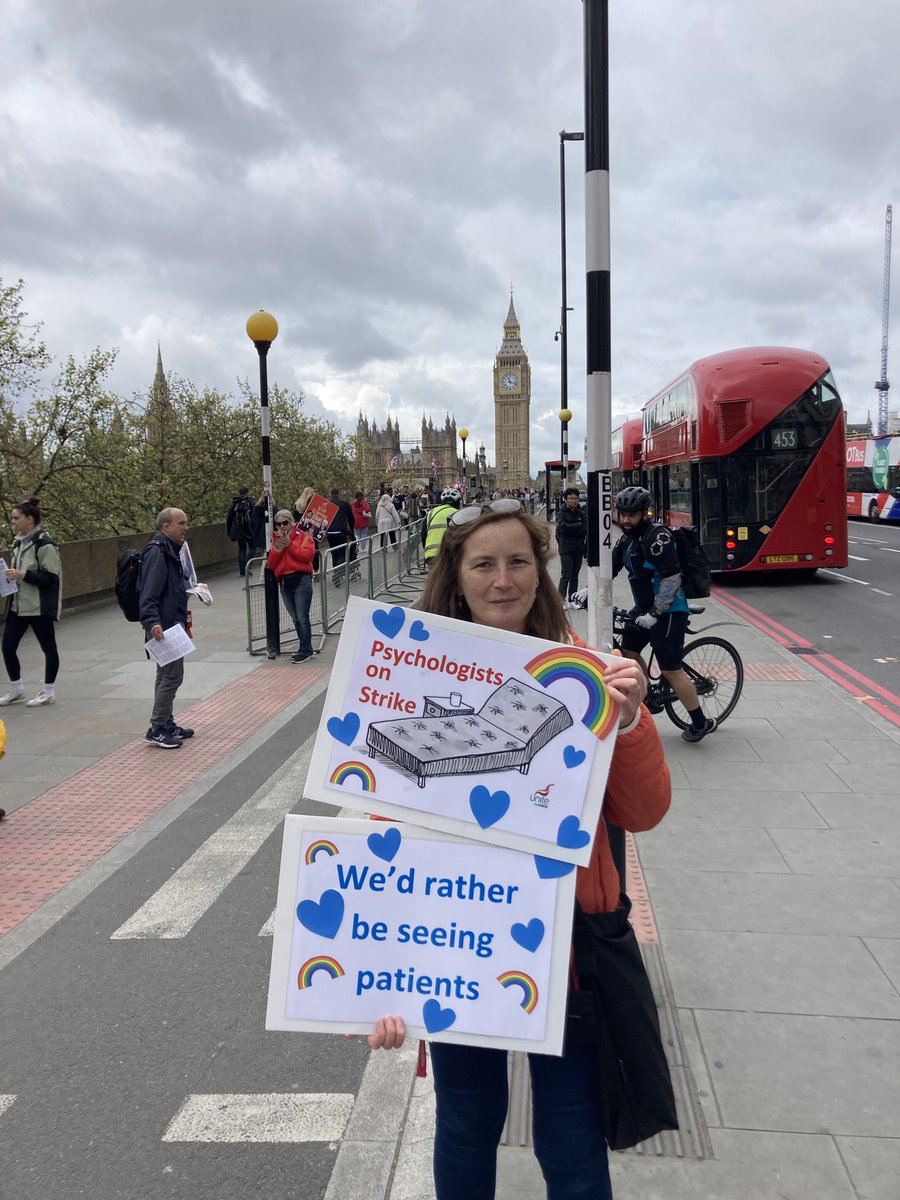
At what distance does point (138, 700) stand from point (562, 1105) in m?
7.63

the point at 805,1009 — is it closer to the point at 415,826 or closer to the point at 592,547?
the point at 415,826

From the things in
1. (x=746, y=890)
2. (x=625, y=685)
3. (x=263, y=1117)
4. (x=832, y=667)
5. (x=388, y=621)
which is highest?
(x=388, y=621)

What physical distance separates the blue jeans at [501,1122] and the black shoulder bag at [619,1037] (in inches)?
1.9

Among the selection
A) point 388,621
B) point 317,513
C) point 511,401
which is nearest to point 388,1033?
point 388,621

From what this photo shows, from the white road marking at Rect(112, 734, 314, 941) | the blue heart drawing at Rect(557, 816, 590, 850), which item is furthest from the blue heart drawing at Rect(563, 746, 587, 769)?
the white road marking at Rect(112, 734, 314, 941)

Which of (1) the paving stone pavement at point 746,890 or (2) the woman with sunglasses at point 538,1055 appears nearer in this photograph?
(2) the woman with sunglasses at point 538,1055

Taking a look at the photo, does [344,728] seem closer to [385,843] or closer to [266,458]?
[385,843]

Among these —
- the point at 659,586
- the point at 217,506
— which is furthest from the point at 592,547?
the point at 217,506

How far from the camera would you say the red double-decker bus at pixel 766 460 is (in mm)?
15414

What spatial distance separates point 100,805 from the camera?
5.82 m

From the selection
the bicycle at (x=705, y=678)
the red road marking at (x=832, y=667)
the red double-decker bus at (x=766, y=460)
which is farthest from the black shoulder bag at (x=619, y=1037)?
the red double-decker bus at (x=766, y=460)

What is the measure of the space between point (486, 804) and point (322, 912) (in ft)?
1.37

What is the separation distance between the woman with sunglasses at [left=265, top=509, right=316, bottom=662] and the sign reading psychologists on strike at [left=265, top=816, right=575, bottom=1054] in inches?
338

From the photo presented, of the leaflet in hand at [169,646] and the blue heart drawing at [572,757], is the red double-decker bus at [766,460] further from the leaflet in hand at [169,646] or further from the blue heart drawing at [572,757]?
the blue heart drawing at [572,757]
